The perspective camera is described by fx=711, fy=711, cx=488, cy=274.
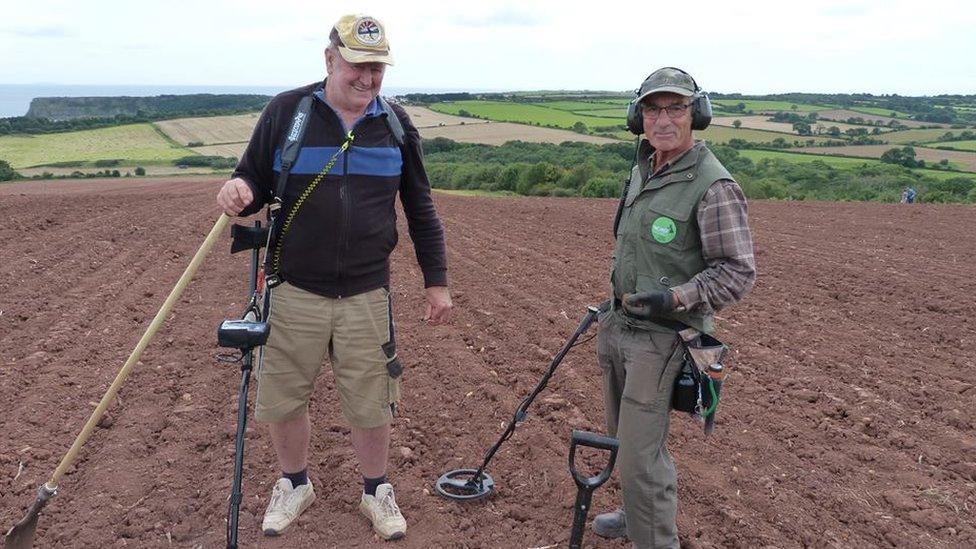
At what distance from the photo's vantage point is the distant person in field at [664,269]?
9.57ft

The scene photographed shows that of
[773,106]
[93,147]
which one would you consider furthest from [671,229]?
[773,106]

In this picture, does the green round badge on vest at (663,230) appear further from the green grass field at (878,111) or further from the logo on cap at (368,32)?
the green grass field at (878,111)

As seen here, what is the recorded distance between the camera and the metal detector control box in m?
3.18

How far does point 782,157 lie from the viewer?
43812 mm

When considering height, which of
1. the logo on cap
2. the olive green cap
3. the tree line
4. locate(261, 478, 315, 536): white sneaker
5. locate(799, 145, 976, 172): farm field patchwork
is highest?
the logo on cap

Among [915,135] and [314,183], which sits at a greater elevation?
[314,183]

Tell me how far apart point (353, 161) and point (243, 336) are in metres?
0.95

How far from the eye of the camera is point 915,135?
56.2m

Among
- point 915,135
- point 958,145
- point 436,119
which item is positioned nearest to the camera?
point 958,145

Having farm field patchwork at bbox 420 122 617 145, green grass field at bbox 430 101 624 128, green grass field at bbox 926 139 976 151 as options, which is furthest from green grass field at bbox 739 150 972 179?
green grass field at bbox 430 101 624 128

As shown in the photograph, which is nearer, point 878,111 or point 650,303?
point 650,303

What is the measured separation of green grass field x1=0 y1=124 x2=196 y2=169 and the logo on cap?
136ft

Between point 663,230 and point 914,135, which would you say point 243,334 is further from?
point 914,135

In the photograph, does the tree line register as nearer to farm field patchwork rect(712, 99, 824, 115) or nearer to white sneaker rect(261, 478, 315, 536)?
white sneaker rect(261, 478, 315, 536)
